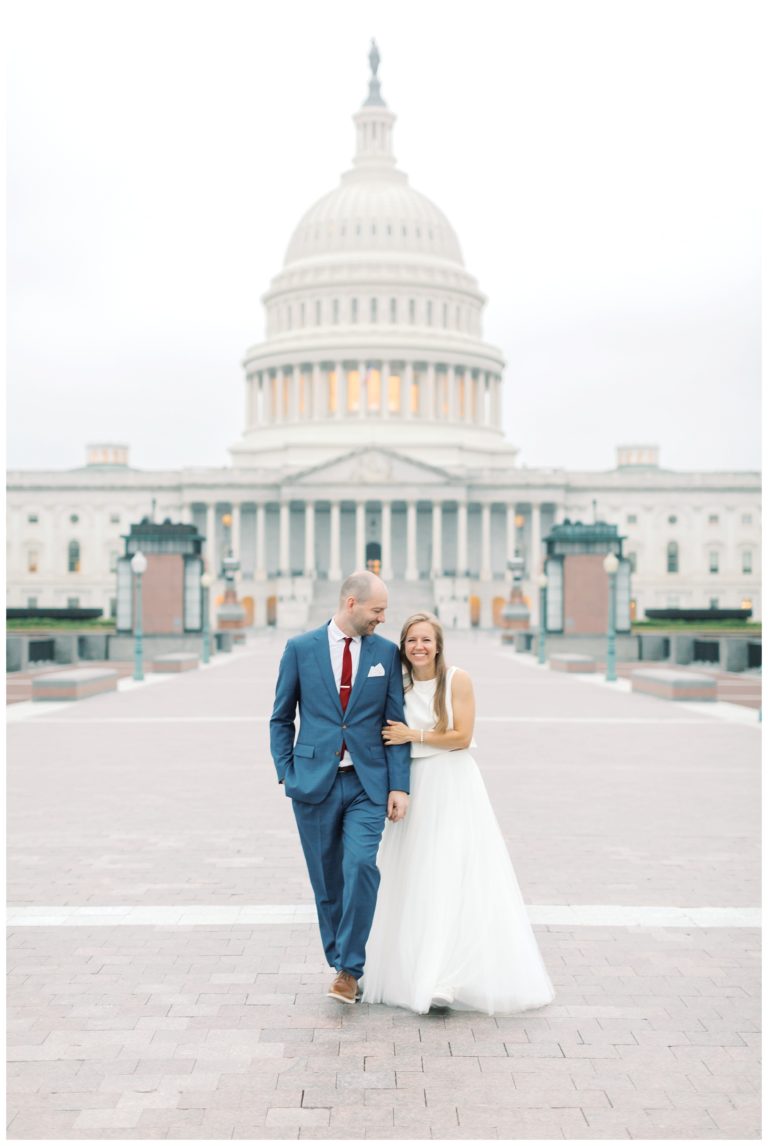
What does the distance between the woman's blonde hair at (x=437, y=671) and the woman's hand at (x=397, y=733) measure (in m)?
0.19

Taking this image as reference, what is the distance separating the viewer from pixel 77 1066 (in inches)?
244

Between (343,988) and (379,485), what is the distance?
100 m

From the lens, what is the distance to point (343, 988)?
275 inches

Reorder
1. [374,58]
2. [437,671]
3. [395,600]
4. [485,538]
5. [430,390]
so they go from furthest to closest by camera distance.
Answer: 1. [374,58]
2. [430,390]
3. [485,538]
4. [395,600]
5. [437,671]

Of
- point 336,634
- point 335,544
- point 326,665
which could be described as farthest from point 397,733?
point 335,544

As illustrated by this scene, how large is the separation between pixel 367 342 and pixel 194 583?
72619mm

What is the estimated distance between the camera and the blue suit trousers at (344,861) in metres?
6.93

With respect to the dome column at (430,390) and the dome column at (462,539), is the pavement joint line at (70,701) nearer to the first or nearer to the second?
the dome column at (462,539)

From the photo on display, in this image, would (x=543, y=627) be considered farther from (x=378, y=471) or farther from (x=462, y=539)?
(x=378, y=471)

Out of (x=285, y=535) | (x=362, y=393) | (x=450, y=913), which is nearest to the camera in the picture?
(x=450, y=913)

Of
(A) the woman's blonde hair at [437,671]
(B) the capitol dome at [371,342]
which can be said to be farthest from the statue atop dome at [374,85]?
(A) the woman's blonde hair at [437,671]

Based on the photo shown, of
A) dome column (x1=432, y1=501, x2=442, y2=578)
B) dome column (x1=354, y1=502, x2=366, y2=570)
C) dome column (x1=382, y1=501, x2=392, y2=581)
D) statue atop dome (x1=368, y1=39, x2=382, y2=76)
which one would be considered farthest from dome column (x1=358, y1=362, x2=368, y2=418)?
statue atop dome (x1=368, y1=39, x2=382, y2=76)

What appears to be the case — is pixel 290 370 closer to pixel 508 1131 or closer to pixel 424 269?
pixel 424 269

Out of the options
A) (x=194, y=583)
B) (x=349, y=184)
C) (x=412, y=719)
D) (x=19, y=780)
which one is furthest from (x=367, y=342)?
(x=412, y=719)
